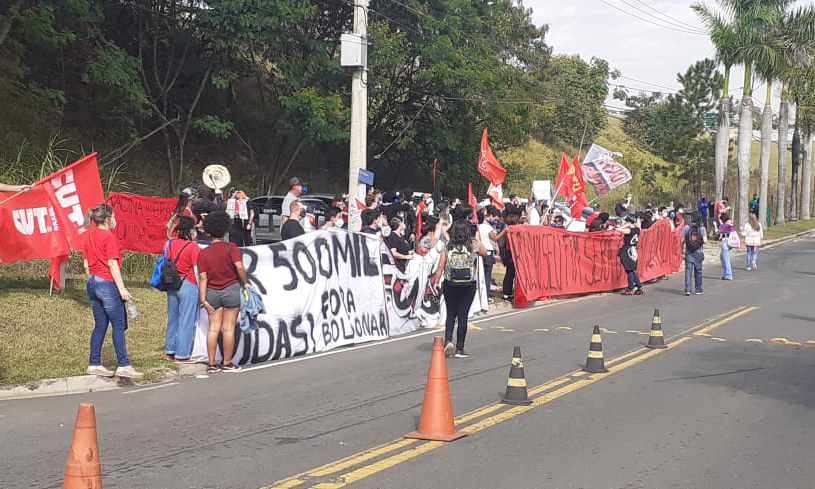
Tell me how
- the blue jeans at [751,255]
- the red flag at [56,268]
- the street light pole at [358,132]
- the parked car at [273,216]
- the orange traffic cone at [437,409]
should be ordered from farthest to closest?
the parked car at [273,216], the blue jeans at [751,255], the street light pole at [358,132], the red flag at [56,268], the orange traffic cone at [437,409]

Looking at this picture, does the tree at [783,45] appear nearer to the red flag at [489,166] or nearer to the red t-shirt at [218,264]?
the red flag at [489,166]

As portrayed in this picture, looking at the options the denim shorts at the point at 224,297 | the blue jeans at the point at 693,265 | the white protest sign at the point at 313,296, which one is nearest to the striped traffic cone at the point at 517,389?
the denim shorts at the point at 224,297

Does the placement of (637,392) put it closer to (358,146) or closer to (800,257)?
(358,146)

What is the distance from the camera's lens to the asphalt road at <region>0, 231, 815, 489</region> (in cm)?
638

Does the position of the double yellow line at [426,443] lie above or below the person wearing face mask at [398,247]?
below

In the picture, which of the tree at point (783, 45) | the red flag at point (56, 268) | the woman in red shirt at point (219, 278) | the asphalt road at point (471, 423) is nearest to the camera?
the asphalt road at point (471, 423)

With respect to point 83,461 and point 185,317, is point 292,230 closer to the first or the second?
point 185,317

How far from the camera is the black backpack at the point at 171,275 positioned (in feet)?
36.1

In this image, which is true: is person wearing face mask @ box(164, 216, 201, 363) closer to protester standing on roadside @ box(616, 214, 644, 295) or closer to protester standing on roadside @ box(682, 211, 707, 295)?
protester standing on roadside @ box(616, 214, 644, 295)

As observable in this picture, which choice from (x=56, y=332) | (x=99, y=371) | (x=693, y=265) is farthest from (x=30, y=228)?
(x=693, y=265)

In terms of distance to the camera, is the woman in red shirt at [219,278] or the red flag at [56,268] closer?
the woman in red shirt at [219,278]

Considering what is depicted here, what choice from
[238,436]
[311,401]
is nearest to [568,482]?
[238,436]

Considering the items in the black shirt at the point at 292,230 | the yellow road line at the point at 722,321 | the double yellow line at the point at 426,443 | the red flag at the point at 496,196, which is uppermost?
the red flag at the point at 496,196

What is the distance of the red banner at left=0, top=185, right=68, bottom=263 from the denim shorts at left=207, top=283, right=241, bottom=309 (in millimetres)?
3169
